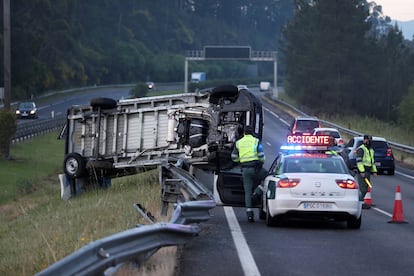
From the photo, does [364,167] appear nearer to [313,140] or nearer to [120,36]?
[313,140]

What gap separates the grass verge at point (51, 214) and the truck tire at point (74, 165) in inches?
27.9

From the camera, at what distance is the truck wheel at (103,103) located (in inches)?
1062

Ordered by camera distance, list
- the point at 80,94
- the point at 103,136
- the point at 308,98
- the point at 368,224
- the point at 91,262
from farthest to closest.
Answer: the point at 80,94 → the point at 308,98 → the point at 103,136 → the point at 368,224 → the point at 91,262

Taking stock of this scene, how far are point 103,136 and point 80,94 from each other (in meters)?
80.2

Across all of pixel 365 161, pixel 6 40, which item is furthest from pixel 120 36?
pixel 365 161

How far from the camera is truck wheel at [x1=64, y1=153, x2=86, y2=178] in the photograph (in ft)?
89.0

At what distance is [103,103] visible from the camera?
88.9 feet

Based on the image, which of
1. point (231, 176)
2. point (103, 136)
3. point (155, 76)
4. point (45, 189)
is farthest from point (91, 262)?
point (155, 76)

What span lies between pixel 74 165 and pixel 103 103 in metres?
1.97

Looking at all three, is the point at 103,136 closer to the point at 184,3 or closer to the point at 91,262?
the point at 91,262

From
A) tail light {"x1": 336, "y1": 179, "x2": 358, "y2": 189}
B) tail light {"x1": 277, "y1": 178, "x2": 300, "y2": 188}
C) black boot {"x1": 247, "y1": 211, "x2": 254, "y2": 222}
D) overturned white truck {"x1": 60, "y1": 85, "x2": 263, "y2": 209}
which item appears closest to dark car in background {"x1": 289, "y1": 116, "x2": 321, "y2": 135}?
overturned white truck {"x1": 60, "y1": 85, "x2": 263, "y2": 209}

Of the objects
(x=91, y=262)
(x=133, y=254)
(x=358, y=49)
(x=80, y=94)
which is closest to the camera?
(x=91, y=262)

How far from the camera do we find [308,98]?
96.5m

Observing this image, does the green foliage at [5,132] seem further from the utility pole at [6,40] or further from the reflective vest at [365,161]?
the reflective vest at [365,161]
